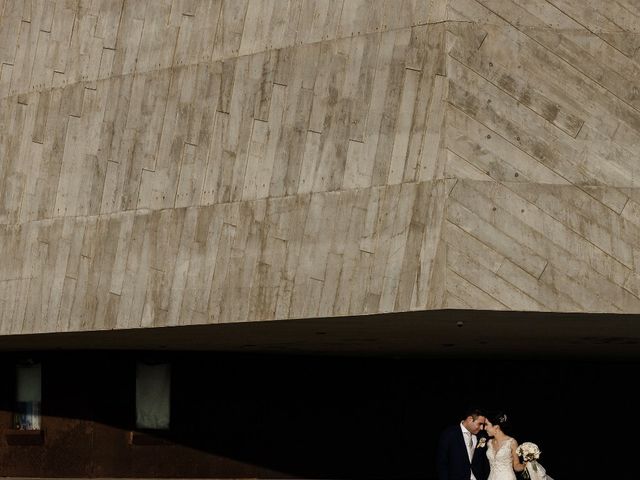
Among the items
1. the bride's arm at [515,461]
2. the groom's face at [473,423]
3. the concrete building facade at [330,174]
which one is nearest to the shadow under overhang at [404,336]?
the concrete building facade at [330,174]

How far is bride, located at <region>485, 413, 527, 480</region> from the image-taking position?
64.3 feet

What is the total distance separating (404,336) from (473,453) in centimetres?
322

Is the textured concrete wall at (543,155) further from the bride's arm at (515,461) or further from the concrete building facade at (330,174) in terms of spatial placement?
the bride's arm at (515,461)

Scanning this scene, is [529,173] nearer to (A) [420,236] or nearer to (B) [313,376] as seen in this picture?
(A) [420,236]

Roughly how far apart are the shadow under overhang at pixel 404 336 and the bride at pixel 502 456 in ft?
4.63

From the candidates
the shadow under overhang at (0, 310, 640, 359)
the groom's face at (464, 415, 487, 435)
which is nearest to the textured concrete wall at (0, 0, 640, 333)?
the shadow under overhang at (0, 310, 640, 359)

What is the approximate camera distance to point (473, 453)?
19.3 metres

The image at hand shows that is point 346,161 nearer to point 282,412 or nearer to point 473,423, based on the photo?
point 473,423

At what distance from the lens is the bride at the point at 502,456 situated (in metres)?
19.6

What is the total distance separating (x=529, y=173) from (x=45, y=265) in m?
8.65

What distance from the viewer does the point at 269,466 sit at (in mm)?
27578

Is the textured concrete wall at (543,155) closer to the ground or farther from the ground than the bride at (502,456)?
farther from the ground

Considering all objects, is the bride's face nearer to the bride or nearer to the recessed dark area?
the bride

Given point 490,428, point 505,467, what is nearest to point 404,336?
point 490,428
